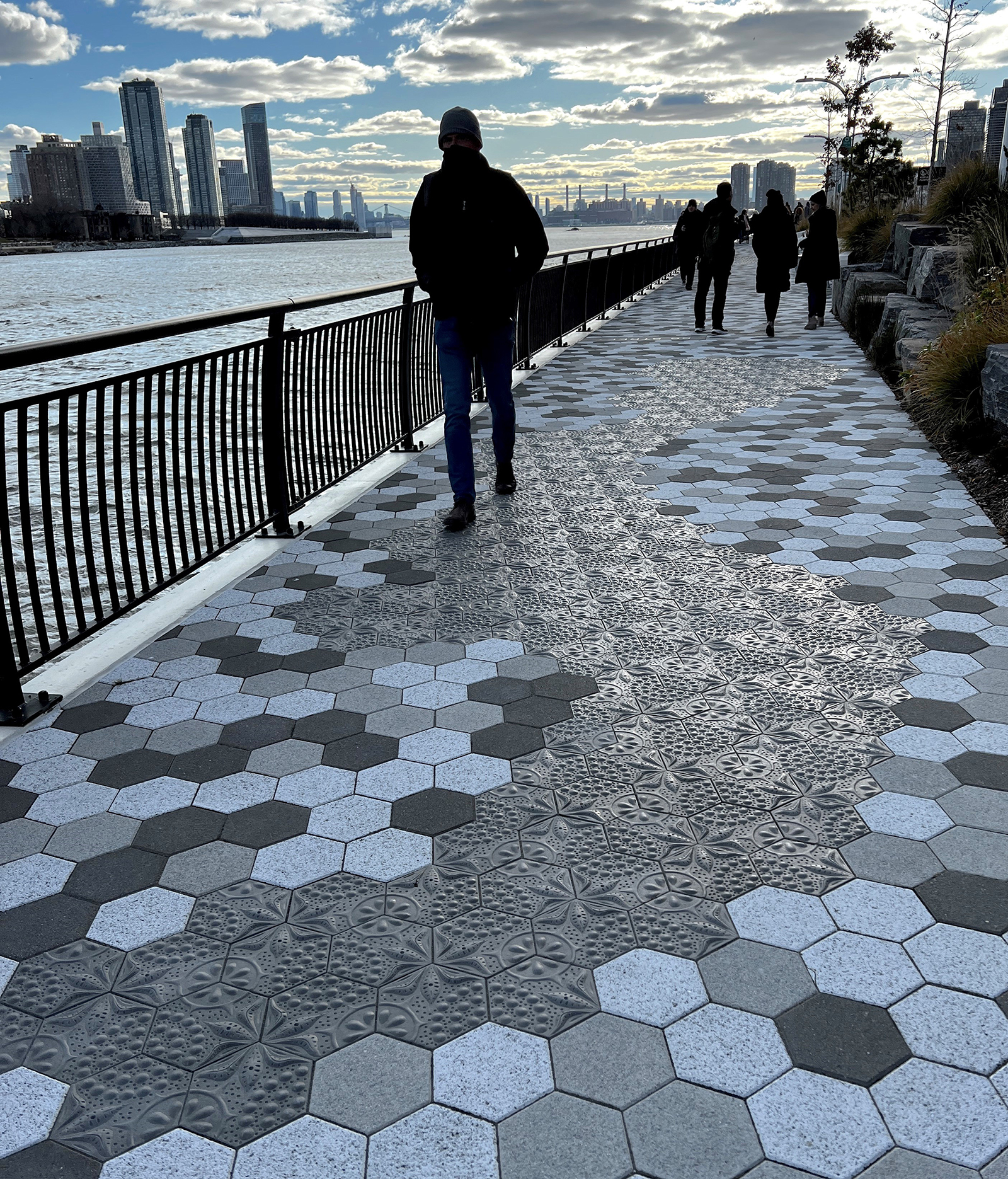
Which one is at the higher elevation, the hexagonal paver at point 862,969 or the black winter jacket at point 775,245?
the black winter jacket at point 775,245

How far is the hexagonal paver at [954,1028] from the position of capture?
1.88 meters

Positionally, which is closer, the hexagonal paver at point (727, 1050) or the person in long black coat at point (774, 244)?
the hexagonal paver at point (727, 1050)

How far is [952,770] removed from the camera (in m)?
2.86

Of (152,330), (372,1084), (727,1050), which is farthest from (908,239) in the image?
(372,1084)

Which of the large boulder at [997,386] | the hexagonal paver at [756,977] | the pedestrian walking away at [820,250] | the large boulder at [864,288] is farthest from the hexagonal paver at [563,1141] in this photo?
the pedestrian walking away at [820,250]

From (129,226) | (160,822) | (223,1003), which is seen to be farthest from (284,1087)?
(129,226)

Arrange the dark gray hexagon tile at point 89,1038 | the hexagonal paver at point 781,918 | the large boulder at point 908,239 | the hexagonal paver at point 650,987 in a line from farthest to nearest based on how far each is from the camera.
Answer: the large boulder at point 908,239 < the hexagonal paver at point 781,918 < the hexagonal paver at point 650,987 < the dark gray hexagon tile at point 89,1038

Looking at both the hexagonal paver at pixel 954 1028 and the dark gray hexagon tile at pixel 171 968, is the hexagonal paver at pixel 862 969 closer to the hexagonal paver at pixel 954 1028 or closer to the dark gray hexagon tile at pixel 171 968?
the hexagonal paver at pixel 954 1028

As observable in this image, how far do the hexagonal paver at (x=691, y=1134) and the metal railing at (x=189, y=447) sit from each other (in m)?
2.42

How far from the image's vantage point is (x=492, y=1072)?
1895 millimetres

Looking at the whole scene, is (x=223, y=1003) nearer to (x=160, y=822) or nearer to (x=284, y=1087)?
(x=284, y=1087)

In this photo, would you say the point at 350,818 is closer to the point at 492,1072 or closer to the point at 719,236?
the point at 492,1072

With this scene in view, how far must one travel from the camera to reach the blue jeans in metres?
5.10

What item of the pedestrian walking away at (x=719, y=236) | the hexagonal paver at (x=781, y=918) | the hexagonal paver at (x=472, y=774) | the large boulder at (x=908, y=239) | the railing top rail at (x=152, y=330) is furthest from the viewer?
the pedestrian walking away at (x=719, y=236)
